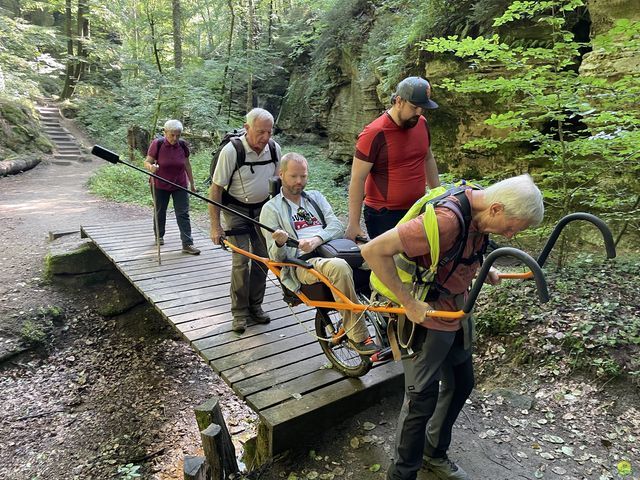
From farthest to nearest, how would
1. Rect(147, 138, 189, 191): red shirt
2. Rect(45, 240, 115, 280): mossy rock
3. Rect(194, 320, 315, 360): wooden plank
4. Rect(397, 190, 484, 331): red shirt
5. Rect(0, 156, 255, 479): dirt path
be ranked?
Rect(45, 240, 115, 280): mossy rock < Rect(147, 138, 189, 191): red shirt < Rect(0, 156, 255, 479): dirt path < Rect(194, 320, 315, 360): wooden plank < Rect(397, 190, 484, 331): red shirt

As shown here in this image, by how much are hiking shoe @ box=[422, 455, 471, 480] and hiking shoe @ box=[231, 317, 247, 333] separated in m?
2.27

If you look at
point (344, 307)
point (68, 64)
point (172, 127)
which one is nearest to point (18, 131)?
point (68, 64)

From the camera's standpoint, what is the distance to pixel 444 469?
2830mm

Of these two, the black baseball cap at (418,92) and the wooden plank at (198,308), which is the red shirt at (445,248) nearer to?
the black baseball cap at (418,92)

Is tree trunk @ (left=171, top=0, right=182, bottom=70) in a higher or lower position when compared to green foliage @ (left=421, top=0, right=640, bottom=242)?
higher

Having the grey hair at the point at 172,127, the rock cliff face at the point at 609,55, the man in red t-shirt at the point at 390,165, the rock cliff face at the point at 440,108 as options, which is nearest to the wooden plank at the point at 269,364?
the man in red t-shirt at the point at 390,165

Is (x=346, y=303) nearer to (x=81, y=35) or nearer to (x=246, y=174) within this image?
(x=246, y=174)

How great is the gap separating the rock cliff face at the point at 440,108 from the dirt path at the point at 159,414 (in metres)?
3.77

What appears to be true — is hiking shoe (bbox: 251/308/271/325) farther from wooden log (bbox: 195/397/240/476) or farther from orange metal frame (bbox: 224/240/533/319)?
wooden log (bbox: 195/397/240/476)

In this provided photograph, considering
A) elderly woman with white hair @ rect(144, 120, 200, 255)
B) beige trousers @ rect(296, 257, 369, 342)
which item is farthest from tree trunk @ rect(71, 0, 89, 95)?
beige trousers @ rect(296, 257, 369, 342)

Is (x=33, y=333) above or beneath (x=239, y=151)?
beneath

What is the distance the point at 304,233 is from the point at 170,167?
3.82 meters

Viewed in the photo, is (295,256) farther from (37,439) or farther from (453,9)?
(453,9)

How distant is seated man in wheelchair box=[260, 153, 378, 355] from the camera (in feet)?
10.4
